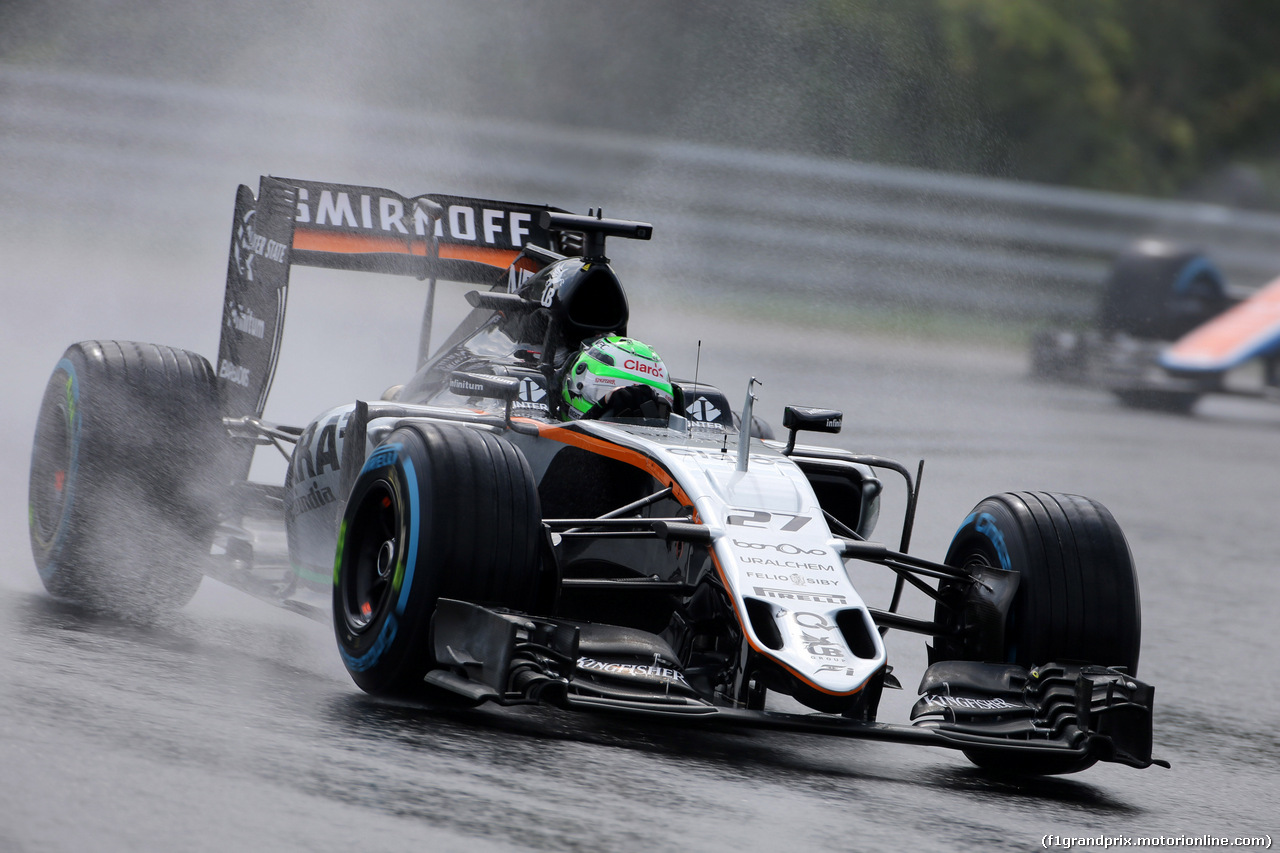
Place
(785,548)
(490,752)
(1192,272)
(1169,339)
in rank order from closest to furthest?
(490,752) → (785,548) → (1169,339) → (1192,272)

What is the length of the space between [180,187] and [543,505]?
1066 centimetres

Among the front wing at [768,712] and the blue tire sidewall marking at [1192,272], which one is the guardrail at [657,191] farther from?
the front wing at [768,712]

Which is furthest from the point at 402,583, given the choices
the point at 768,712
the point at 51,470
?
the point at 51,470

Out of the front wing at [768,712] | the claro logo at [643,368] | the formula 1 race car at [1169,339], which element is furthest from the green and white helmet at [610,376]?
the formula 1 race car at [1169,339]

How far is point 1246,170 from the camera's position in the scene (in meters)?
27.9

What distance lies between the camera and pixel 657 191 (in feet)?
59.1

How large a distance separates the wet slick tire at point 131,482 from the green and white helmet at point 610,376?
169cm

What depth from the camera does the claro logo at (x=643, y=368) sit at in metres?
6.30

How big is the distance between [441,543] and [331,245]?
305 cm

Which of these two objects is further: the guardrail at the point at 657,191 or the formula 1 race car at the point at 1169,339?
the formula 1 race car at the point at 1169,339

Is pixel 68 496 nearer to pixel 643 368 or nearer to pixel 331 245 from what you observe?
pixel 331 245

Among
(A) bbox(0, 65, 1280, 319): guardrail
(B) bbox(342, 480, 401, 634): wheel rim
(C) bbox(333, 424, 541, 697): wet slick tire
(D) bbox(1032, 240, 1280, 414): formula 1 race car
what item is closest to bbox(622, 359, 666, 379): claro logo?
(C) bbox(333, 424, 541, 697): wet slick tire

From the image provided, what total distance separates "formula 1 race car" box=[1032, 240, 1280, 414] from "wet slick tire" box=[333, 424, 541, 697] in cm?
1244

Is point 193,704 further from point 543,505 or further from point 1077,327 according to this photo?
point 1077,327
